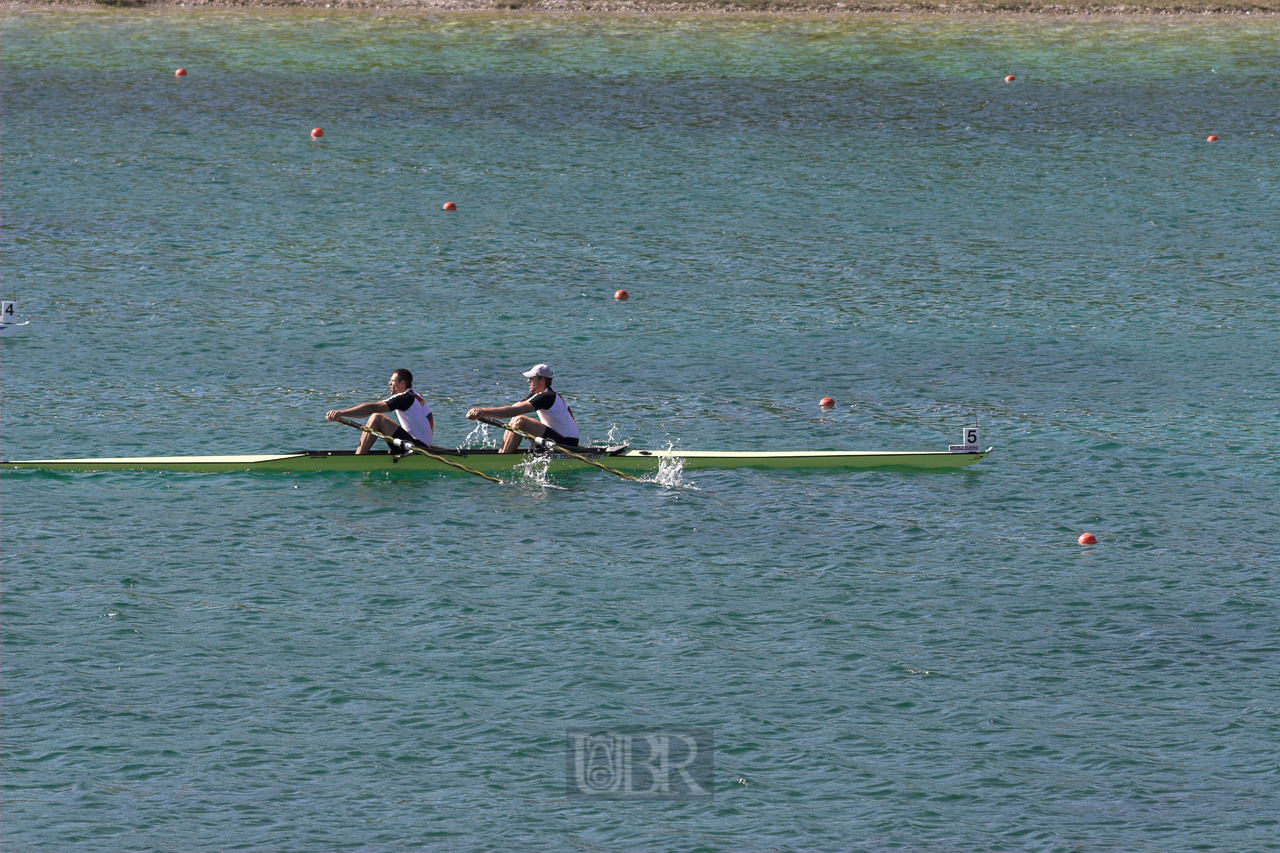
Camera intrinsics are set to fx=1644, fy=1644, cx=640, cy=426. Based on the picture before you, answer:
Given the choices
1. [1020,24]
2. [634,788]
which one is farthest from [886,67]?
[634,788]

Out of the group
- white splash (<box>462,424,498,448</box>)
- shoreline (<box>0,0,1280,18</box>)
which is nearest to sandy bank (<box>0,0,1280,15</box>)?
shoreline (<box>0,0,1280,18</box>)

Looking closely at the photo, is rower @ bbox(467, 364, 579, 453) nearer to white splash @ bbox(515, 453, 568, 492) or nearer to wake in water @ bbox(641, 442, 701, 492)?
white splash @ bbox(515, 453, 568, 492)

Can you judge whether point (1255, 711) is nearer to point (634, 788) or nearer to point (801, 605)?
point (801, 605)

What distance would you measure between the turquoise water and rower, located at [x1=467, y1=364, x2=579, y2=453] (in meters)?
0.65

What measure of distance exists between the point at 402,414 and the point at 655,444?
3.56m

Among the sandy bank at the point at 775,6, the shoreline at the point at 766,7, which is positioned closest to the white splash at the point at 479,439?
the shoreline at the point at 766,7

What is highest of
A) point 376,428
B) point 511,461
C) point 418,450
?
point 376,428

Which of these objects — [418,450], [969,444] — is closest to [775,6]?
[969,444]

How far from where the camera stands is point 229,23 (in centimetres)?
5350

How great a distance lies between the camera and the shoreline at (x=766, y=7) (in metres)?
54.9

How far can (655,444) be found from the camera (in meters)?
22.8

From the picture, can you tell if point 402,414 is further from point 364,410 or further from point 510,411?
point 510,411

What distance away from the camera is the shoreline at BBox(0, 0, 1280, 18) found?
180ft

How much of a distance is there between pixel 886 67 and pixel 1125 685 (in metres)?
34.6
